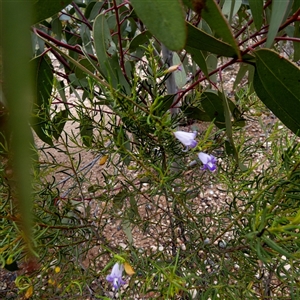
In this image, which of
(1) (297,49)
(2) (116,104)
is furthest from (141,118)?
(1) (297,49)

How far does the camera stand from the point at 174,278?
569 millimetres

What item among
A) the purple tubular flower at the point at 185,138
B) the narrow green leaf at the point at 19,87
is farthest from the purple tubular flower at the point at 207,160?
the narrow green leaf at the point at 19,87

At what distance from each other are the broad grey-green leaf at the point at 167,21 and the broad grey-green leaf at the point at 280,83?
0.89ft

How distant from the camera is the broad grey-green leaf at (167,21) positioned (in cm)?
31

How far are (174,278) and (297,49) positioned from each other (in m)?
0.91

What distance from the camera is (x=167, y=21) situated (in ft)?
1.02

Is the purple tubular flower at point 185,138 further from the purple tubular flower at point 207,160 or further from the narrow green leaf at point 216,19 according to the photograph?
the narrow green leaf at point 216,19

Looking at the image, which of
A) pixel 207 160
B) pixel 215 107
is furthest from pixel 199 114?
pixel 207 160

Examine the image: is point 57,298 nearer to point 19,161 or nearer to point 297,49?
point 19,161

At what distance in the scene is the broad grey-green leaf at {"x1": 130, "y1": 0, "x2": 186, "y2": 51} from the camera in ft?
1.01

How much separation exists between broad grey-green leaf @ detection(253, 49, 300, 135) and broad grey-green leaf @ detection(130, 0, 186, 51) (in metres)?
0.27

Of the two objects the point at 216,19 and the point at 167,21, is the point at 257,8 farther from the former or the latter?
the point at 167,21

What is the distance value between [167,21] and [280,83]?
31 cm

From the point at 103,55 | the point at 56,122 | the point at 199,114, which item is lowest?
the point at 199,114
